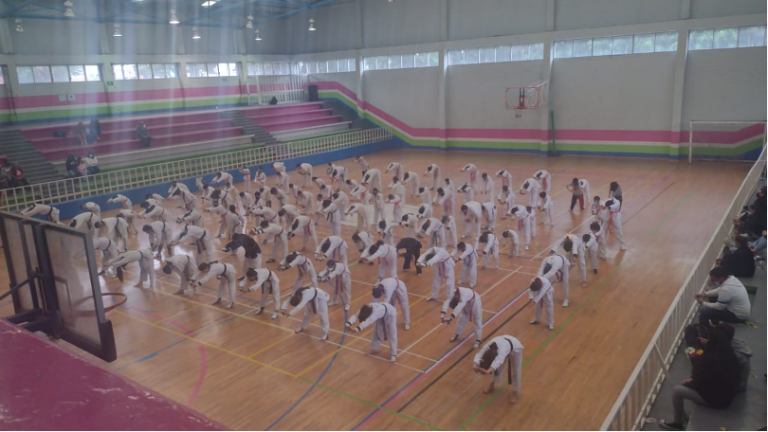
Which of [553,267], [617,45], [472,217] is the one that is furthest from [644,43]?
[553,267]

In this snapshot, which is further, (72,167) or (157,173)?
(157,173)

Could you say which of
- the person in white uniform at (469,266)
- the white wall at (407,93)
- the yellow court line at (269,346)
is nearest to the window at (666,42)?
the white wall at (407,93)

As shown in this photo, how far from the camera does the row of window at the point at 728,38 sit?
22609 millimetres

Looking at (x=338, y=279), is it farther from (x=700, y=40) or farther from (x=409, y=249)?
(x=700, y=40)

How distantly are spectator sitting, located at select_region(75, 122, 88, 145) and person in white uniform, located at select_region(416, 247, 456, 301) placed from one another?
20.6 meters

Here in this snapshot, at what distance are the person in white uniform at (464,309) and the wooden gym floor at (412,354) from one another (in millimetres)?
262

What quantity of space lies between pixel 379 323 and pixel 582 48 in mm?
22765

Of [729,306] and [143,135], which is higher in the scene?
[143,135]

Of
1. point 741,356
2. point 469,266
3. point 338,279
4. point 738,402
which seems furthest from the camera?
point 469,266

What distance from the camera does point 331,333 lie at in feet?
32.2

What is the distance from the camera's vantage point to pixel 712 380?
6.09 metres

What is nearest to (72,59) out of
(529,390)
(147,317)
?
(147,317)

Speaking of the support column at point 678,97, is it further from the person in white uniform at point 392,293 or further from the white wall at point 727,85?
the person in white uniform at point 392,293

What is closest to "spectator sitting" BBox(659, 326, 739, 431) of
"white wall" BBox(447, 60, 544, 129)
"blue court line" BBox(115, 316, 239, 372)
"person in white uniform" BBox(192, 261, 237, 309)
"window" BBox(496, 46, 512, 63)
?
"blue court line" BBox(115, 316, 239, 372)
